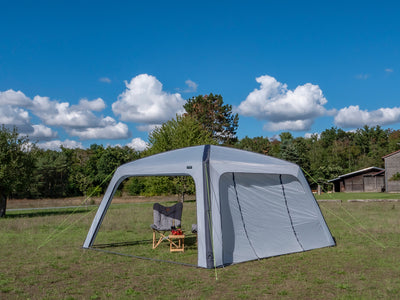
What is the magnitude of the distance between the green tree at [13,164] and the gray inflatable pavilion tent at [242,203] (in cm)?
957

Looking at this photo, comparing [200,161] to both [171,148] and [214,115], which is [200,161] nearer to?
[171,148]

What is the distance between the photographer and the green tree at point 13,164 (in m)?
16.4

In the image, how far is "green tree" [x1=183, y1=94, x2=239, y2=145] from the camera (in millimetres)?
47281

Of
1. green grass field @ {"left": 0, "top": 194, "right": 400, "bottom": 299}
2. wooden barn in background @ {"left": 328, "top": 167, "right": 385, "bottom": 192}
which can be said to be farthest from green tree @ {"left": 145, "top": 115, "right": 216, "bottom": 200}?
wooden barn in background @ {"left": 328, "top": 167, "right": 385, "bottom": 192}

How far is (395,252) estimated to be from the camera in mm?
7762

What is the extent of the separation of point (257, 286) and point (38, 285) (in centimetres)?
308

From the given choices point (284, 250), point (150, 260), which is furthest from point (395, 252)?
point (150, 260)

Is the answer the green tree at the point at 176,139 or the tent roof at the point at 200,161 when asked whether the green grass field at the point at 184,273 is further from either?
the green tree at the point at 176,139

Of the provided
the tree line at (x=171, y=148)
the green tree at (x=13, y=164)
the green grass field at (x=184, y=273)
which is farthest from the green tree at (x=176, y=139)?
the green grass field at (x=184, y=273)

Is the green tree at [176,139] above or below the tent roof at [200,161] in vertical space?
above

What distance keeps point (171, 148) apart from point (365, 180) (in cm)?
2699

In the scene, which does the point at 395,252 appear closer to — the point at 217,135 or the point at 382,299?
the point at 382,299

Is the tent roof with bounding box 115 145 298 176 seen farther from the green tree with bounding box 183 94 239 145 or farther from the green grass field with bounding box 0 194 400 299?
the green tree with bounding box 183 94 239 145

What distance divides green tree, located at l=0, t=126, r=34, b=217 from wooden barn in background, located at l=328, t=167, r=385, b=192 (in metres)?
36.8
